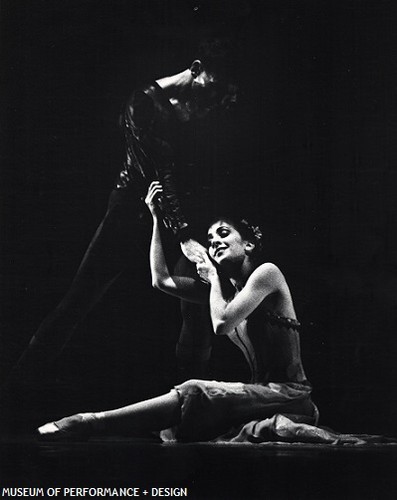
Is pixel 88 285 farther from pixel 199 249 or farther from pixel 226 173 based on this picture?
pixel 226 173

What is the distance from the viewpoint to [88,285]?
20.1 ft

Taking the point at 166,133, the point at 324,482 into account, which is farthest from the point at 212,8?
the point at 324,482

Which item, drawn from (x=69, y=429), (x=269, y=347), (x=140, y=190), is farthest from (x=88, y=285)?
(x=269, y=347)

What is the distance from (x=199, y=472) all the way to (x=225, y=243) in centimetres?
169

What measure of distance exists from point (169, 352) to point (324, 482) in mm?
1461

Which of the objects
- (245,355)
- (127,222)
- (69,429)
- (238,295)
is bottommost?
(69,429)

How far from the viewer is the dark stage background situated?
19.8 ft

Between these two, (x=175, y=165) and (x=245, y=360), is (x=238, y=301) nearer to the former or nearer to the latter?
(x=245, y=360)

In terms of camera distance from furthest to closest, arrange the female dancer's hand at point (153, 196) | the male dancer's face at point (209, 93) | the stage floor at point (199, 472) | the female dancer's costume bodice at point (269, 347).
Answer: the male dancer's face at point (209, 93) < the female dancer's hand at point (153, 196) < the female dancer's costume bodice at point (269, 347) < the stage floor at point (199, 472)

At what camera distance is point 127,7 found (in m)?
6.33

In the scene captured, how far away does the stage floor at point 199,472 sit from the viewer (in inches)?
228

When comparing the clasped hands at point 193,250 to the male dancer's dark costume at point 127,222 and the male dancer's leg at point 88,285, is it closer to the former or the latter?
the male dancer's dark costume at point 127,222

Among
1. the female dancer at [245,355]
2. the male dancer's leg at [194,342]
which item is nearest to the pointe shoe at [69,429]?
the female dancer at [245,355]

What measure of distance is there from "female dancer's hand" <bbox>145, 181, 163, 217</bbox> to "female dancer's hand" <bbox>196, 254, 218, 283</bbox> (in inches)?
20.2
